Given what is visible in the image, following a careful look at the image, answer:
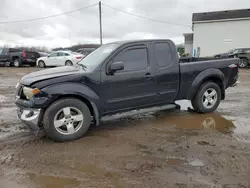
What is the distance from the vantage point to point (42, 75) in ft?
14.5

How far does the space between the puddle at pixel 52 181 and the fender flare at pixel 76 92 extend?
1.42 metres

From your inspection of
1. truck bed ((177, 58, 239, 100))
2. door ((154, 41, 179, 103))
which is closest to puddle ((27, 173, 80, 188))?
door ((154, 41, 179, 103))

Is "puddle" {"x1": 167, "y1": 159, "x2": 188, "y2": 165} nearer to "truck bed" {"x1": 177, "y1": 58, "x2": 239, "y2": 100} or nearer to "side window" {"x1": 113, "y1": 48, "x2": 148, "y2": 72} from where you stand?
"side window" {"x1": 113, "y1": 48, "x2": 148, "y2": 72}

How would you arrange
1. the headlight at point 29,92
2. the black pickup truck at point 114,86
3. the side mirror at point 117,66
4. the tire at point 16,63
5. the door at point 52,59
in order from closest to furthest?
1. the headlight at point 29,92
2. the black pickup truck at point 114,86
3. the side mirror at point 117,66
4. the door at point 52,59
5. the tire at point 16,63

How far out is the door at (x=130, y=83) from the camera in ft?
15.1

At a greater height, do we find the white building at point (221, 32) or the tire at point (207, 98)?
the white building at point (221, 32)

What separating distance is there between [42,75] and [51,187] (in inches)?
87.7

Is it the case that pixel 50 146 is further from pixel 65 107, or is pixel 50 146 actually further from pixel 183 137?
pixel 183 137

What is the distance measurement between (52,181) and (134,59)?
2.85m

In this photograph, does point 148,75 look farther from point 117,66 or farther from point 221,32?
point 221,32

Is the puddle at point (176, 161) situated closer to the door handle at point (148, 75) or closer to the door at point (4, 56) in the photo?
the door handle at point (148, 75)

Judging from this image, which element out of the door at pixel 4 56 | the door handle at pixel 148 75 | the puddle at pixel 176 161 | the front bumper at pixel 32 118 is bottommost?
the puddle at pixel 176 161

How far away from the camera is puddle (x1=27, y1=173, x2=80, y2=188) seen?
2.93 meters

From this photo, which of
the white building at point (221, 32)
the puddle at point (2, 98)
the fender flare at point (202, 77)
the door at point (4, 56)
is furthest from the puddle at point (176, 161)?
the white building at point (221, 32)
